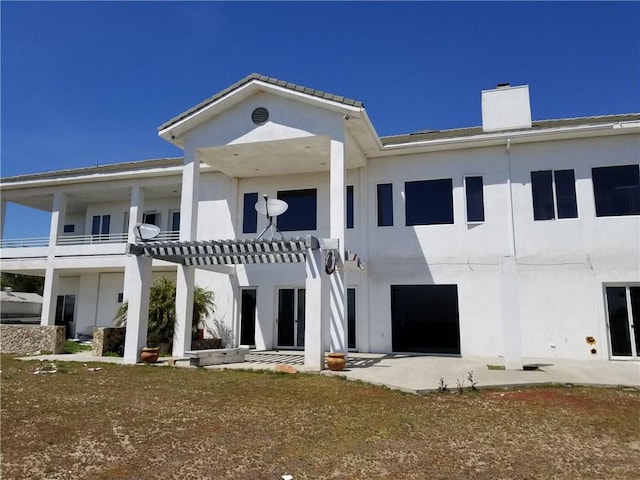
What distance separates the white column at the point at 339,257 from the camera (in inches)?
538

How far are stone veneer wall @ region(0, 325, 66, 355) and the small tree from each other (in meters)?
2.24

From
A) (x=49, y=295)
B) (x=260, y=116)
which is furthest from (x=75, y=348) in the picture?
(x=260, y=116)

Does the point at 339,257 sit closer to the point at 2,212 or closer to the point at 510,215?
the point at 510,215

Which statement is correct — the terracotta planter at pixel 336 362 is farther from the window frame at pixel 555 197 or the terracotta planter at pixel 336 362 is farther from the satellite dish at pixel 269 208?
the window frame at pixel 555 197

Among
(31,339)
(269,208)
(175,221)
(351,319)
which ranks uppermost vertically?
(175,221)

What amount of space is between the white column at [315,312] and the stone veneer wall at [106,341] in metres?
8.10

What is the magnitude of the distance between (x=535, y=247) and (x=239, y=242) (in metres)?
10.2

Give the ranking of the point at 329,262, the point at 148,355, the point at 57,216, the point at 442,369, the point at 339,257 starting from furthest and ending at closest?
the point at 57,216 < the point at 148,355 < the point at 339,257 < the point at 329,262 < the point at 442,369

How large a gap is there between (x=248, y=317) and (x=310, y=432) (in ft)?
40.4

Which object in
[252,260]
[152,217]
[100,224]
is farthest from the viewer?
[100,224]

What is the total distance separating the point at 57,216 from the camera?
70.6 ft

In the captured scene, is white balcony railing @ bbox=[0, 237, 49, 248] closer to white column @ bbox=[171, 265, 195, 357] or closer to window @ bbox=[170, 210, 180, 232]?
window @ bbox=[170, 210, 180, 232]

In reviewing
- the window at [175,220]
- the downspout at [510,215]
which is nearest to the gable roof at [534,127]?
the downspout at [510,215]

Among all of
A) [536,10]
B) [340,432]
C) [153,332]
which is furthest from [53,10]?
[536,10]
